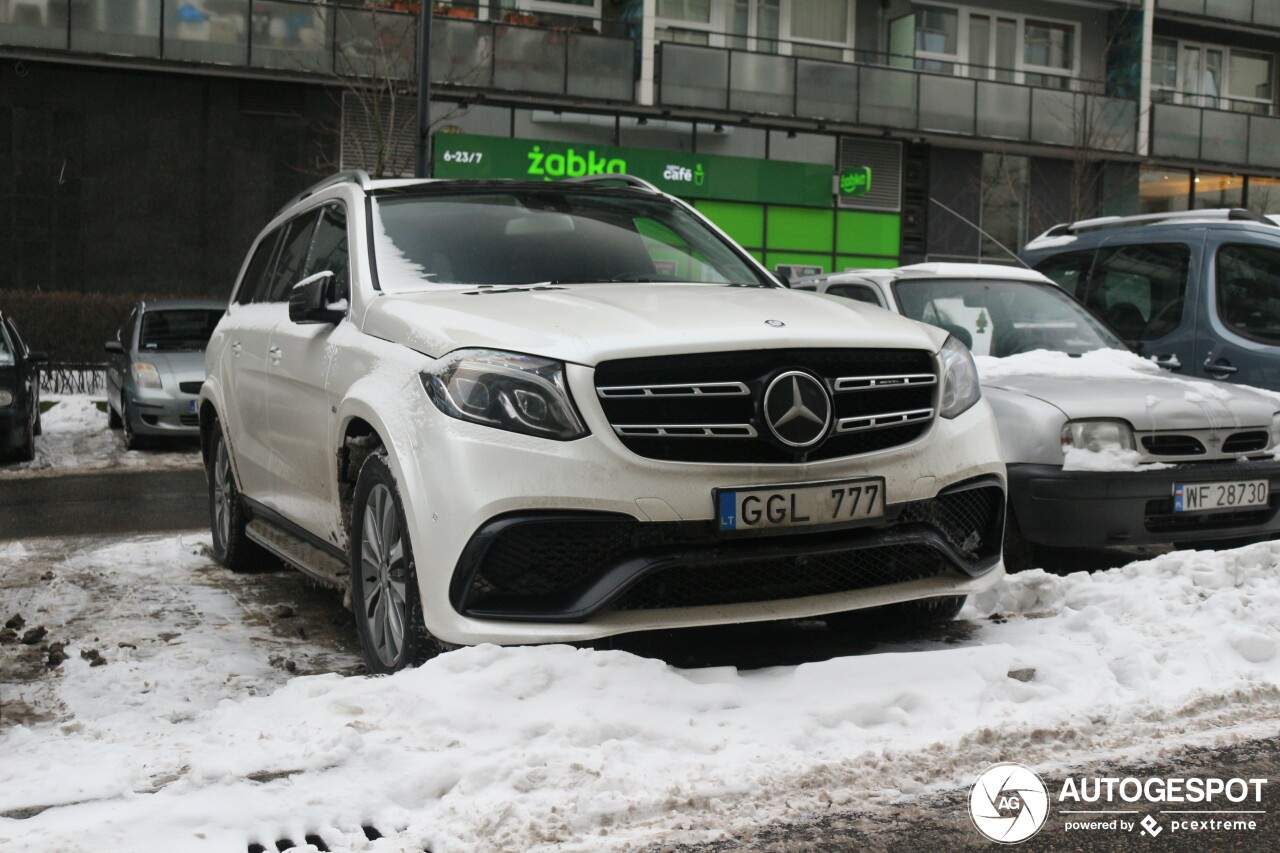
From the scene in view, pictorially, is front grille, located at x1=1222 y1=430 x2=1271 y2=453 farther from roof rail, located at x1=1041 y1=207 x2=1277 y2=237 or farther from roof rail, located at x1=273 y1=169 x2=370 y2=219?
roof rail, located at x1=273 y1=169 x2=370 y2=219

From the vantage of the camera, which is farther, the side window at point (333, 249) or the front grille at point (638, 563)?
the side window at point (333, 249)

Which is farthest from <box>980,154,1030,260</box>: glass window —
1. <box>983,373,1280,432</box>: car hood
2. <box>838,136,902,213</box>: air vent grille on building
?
<box>983,373,1280,432</box>: car hood

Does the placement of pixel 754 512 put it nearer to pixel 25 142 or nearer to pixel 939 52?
pixel 25 142

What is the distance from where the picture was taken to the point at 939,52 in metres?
31.8

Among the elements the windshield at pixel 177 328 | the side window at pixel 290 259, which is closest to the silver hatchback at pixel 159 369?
the windshield at pixel 177 328

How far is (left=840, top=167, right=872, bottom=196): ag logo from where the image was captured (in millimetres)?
30234

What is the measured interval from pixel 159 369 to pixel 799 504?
1249 cm

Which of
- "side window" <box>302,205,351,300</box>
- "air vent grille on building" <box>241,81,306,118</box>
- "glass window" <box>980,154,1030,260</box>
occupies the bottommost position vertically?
"side window" <box>302,205,351,300</box>

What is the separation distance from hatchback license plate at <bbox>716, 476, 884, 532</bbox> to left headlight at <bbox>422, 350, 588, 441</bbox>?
489 mm

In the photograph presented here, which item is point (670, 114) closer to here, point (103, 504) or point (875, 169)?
point (875, 169)

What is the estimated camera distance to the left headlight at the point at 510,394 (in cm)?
414

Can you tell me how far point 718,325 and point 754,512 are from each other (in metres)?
0.58

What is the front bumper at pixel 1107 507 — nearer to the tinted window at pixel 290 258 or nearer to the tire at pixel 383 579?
the tire at pixel 383 579

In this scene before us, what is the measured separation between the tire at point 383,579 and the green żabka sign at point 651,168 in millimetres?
22544
